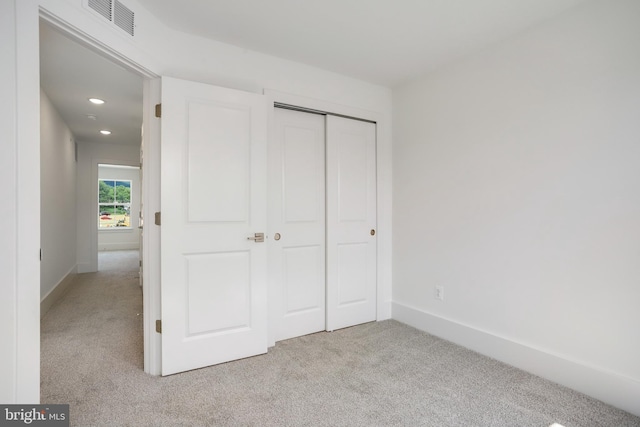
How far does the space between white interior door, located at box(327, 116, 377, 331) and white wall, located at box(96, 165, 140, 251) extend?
8187mm

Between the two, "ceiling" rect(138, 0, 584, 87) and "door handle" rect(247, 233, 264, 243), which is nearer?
"ceiling" rect(138, 0, 584, 87)

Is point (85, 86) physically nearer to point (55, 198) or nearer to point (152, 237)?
point (55, 198)

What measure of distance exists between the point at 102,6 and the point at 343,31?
1.53 meters

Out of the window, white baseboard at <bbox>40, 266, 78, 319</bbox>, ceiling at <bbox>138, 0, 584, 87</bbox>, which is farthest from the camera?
the window

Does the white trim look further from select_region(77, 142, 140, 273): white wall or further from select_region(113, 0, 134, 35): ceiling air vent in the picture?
select_region(77, 142, 140, 273): white wall

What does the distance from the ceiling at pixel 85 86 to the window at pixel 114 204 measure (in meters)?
4.64

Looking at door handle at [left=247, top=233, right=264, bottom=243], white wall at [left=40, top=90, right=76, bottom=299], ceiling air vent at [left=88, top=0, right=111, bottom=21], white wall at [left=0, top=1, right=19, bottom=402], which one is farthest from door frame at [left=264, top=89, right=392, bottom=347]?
white wall at [left=40, top=90, right=76, bottom=299]

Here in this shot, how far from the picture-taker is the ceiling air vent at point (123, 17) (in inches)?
74.5

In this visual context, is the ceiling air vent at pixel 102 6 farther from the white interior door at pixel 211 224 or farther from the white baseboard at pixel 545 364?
the white baseboard at pixel 545 364

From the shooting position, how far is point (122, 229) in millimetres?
9398

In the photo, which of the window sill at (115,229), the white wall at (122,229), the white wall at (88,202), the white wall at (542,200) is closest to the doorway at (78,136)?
the white wall at (88,202)

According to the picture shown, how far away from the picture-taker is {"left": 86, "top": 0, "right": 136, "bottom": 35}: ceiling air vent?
69.7 inches

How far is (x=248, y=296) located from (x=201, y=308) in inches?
14.0

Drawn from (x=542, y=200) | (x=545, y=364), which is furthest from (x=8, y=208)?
(x=545, y=364)
